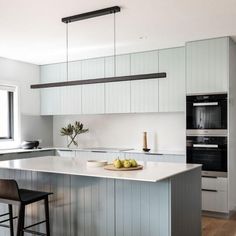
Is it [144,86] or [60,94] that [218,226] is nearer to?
[144,86]

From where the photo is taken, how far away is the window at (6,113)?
6012 mm

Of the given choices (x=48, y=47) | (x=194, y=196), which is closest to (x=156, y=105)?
(x=48, y=47)

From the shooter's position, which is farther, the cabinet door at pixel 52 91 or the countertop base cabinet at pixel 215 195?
the cabinet door at pixel 52 91

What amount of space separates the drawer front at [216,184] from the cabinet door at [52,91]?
10.4ft

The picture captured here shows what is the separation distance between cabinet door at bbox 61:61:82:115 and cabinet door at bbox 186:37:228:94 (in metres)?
2.27

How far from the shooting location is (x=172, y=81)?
5.21 metres

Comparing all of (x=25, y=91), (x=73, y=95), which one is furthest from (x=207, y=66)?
(x=25, y=91)

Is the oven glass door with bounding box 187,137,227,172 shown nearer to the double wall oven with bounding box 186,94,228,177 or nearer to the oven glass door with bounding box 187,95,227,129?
the double wall oven with bounding box 186,94,228,177

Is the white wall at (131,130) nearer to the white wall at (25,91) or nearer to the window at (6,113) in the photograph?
the white wall at (25,91)

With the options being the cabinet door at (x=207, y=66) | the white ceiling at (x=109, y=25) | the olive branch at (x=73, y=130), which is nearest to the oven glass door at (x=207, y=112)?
the cabinet door at (x=207, y=66)

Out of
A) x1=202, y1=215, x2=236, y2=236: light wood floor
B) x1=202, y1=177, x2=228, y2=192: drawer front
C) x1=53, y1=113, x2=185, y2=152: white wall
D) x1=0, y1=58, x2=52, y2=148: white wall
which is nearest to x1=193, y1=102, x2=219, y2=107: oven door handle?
x1=53, y1=113, x2=185, y2=152: white wall

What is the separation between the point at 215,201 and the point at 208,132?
38.9 inches

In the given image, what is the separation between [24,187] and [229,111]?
293 cm

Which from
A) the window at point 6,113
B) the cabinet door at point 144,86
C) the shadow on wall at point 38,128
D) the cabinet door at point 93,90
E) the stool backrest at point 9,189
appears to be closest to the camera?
the stool backrest at point 9,189
